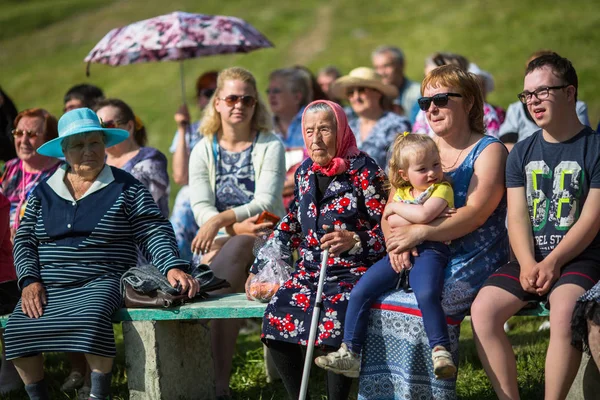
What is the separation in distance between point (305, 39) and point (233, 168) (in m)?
17.8

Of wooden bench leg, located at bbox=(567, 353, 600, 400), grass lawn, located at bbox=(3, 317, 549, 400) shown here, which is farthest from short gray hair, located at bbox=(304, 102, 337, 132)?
wooden bench leg, located at bbox=(567, 353, 600, 400)

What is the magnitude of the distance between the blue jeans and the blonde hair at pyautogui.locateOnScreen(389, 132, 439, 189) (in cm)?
38

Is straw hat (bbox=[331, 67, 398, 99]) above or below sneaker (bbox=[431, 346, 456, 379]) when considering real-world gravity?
above

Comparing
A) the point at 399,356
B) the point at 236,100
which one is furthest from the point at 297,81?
the point at 399,356

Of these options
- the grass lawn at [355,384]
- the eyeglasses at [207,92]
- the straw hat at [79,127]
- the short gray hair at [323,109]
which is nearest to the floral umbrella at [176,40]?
the eyeglasses at [207,92]

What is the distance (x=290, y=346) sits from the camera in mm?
4684

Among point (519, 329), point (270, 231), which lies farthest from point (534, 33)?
point (270, 231)

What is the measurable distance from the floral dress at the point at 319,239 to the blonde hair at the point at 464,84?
1.87 feet

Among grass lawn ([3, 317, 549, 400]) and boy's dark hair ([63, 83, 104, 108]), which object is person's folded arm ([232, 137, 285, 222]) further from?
boy's dark hair ([63, 83, 104, 108])

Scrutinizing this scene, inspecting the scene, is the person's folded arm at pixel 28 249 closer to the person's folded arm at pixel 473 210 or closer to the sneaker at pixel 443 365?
the person's folded arm at pixel 473 210

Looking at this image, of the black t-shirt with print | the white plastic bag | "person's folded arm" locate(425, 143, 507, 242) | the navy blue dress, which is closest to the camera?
the black t-shirt with print

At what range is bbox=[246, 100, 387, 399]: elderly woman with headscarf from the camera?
4.60 meters

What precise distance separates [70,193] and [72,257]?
40 centimetres

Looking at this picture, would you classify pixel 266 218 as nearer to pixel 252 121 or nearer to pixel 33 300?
pixel 252 121
